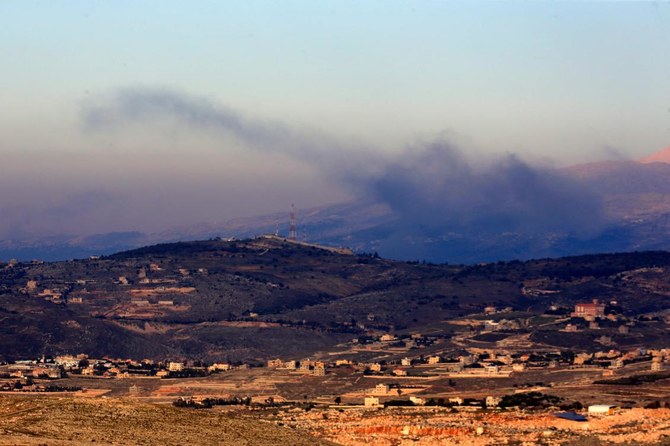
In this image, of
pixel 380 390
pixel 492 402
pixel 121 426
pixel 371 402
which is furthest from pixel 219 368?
pixel 121 426

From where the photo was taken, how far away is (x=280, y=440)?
2785 inches

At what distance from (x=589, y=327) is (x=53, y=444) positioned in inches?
5757

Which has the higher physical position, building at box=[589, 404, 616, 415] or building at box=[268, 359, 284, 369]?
building at box=[268, 359, 284, 369]

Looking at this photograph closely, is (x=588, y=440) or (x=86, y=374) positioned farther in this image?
(x=86, y=374)

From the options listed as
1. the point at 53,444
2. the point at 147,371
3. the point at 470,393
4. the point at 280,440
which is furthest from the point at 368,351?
the point at 53,444

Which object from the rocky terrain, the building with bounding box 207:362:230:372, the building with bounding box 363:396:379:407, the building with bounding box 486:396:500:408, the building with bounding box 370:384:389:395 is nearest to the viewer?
the rocky terrain

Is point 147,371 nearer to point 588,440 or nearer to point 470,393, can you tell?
point 470,393

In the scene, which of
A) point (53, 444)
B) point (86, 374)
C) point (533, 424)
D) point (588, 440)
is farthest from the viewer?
point (86, 374)

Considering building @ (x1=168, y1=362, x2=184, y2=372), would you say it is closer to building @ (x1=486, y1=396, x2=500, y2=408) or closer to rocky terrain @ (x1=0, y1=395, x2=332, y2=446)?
building @ (x1=486, y1=396, x2=500, y2=408)

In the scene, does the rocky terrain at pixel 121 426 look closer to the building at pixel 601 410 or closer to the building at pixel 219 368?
the building at pixel 601 410

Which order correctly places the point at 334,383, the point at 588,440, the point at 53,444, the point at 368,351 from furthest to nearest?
the point at 368,351, the point at 334,383, the point at 588,440, the point at 53,444

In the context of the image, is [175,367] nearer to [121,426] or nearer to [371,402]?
[371,402]

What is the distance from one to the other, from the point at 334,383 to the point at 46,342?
2231 inches

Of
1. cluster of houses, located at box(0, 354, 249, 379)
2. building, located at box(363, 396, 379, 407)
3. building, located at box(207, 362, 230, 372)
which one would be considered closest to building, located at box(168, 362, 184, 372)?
cluster of houses, located at box(0, 354, 249, 379)
